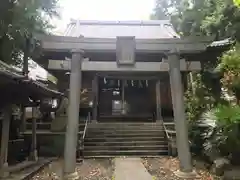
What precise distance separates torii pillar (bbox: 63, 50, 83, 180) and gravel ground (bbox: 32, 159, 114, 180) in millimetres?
556

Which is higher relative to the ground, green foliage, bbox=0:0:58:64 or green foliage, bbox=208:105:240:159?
green foliage, bbox=0:0:58:64

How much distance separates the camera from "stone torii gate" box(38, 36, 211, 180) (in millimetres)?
7738

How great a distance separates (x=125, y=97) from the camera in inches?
738

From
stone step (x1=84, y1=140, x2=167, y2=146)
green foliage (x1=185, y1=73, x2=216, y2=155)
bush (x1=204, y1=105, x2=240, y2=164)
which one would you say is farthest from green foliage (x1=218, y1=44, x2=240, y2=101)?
stone step (x1=84, y1=140, x2=167, y2=146)

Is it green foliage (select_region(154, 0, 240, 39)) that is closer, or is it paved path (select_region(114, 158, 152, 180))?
paved path (select_region(114, 158, 152, 180))

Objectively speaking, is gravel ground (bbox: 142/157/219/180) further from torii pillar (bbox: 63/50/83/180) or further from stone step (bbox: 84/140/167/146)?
torii pillar (bbox: 63/50/83/180)

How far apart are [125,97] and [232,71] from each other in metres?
9.94

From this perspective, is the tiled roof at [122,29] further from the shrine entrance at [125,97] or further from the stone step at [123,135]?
the stone step at [123,135]

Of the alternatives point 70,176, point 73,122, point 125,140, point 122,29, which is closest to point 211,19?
point 122,29

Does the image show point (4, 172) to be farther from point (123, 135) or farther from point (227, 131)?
point (227, 131)

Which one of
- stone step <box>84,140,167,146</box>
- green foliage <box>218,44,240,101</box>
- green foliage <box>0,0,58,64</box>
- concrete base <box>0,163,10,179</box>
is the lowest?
concrete base <box>0,163,10,179</box>

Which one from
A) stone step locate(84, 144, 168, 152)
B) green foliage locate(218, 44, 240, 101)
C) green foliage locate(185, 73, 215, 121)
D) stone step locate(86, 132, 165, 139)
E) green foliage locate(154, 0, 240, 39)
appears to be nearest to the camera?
green foliage locate(218, 44, 240, 101)

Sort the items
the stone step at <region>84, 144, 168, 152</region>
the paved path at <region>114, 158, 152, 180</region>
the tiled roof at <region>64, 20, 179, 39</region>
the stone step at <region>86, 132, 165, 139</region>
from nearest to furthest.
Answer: the paved path at <region>114, 158, 152, 180</region> < the stone step at <region>84, 144, 168, 152</region> < the stone step at <region>86, 132, 165, 139</region> < the tiled roof at <region>64, 20, 179, 39</region>

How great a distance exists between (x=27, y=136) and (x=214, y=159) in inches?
338
